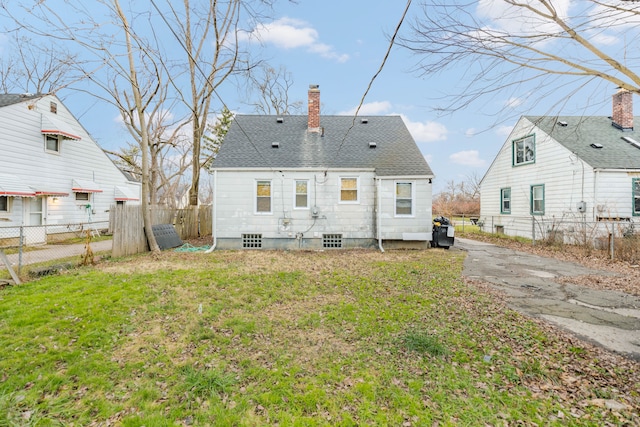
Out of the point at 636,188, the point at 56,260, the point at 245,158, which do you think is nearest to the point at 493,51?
the point at 245,158

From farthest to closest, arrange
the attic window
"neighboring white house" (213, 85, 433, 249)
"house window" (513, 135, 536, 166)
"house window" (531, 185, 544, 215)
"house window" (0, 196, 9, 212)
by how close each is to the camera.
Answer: "house window" (513, 135, 536, 166), "house window" (531, 185, 544, 215), the attic window, "neighboring white house" (213, 85, 433, 249), "house window" (0, 196, 9, 212)

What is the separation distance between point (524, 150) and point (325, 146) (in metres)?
11.0

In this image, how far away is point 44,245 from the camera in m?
11.9

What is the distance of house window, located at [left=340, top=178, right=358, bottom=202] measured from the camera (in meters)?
11.9

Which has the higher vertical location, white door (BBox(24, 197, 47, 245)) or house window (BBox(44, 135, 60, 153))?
house window (BBox(44, 135, 60, 153))

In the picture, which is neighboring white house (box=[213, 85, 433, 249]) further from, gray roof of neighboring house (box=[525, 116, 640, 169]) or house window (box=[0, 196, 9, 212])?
house window (box=[0, 196, 9, 212])

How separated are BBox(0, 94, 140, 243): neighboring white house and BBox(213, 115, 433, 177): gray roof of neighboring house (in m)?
7.22

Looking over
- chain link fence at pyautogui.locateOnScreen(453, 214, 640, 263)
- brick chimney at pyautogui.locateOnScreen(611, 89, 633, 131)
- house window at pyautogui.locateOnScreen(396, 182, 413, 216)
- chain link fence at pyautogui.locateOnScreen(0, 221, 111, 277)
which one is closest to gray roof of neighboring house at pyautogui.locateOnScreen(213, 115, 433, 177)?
house window at pyautogui.locateOnScreen(396, 182, 413, 216)

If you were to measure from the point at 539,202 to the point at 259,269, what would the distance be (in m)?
14.3

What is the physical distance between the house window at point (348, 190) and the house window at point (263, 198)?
120 inches

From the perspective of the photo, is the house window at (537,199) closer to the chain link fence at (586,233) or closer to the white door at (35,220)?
the chain link fence at (586,233)

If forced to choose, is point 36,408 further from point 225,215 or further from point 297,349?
point 225,215

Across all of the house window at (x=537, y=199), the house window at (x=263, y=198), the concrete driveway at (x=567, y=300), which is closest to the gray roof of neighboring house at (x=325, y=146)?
the house window at (x=263, y=198)

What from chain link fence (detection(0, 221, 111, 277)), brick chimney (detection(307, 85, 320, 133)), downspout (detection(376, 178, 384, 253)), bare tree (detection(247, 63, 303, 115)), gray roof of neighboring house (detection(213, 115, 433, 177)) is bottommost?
chain link fence (detection(0, 221, 111, 277))
